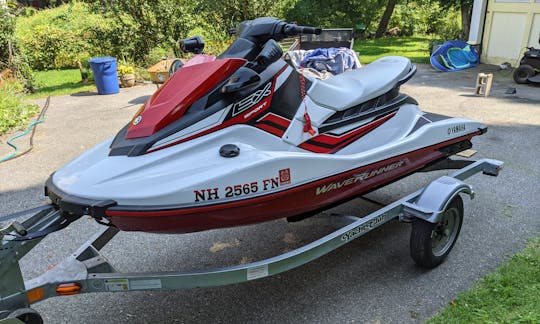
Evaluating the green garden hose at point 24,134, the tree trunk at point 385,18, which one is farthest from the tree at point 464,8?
the green garden hose at point 24,134

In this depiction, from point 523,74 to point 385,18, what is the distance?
1150cm

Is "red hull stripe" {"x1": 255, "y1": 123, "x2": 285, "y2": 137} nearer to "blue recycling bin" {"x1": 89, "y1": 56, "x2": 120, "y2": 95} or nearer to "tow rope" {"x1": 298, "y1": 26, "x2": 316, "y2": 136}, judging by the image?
"tow rope" {"x1": 298, "y1": 26, "x2": 316, "y2": 136}

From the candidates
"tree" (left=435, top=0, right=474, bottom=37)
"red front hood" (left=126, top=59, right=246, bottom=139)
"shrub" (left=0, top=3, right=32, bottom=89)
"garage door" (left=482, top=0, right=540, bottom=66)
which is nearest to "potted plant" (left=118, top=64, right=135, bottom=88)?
"shrub" (left=0, top=3, right=32, bottom=89)

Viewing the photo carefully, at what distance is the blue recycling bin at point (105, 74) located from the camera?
9.50 metres

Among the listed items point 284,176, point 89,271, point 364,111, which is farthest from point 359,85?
point 89,271

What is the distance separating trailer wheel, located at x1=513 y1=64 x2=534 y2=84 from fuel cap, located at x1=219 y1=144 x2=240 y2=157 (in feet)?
29.5

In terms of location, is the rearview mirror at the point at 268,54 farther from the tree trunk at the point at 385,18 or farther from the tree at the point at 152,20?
the tree trunk at the point at 385,18

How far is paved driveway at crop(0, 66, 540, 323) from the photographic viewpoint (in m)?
2.79

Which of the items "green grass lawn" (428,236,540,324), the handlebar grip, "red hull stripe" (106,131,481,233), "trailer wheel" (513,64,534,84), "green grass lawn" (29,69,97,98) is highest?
the handlebar grip

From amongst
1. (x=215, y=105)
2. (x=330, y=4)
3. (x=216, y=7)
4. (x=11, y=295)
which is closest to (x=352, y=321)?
(x=215, y=105)

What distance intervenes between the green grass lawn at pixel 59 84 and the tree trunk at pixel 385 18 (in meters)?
13.3

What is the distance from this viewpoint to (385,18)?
19.8 metres

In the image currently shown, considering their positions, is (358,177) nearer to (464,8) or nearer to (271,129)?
(271,129)

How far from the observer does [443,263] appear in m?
3.22
